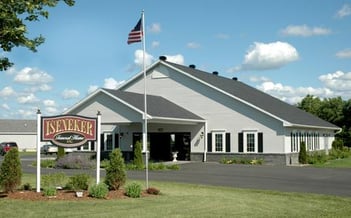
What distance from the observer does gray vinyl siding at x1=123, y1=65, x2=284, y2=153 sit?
3466 cm

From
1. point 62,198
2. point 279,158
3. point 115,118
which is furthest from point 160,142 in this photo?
point 62,198

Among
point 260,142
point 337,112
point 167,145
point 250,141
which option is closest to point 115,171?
point 260,142

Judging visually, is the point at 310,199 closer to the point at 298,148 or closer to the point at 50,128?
the point at 50,128

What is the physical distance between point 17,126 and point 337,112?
51.3 meters

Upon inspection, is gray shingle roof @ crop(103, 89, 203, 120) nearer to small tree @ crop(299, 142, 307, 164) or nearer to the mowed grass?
small tree @ crop(299, 142, 307, 164)

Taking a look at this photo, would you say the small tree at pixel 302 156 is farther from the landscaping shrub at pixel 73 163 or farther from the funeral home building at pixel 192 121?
the landscaping shrub at pixel 73 163

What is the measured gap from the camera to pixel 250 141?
116ft

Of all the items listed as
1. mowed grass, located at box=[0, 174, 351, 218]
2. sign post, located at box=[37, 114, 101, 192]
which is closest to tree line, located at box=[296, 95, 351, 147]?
mowed grass, located at box=[0, 174, 351, 218]

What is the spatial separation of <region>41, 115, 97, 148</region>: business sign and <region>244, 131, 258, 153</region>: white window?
20160 mm

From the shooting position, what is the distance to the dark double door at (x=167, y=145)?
37.8 metres

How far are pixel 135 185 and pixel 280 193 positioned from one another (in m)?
5.34

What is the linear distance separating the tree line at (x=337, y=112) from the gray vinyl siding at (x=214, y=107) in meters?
32.4

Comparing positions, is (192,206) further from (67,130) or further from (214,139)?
(214,139)

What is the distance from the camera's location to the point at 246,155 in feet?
115
